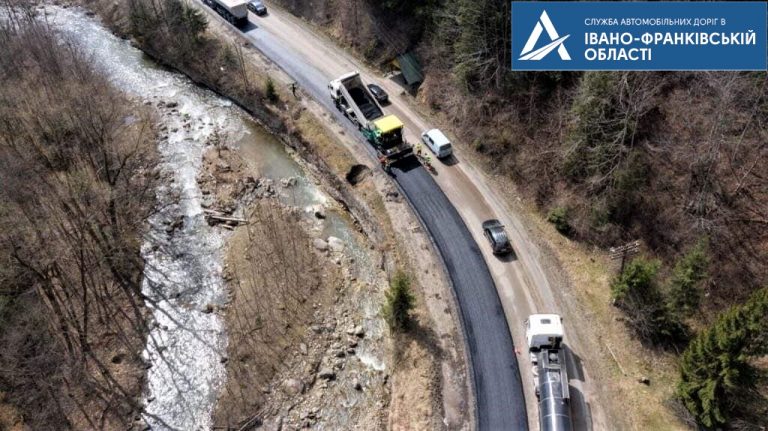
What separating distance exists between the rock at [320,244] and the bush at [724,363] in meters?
28.8

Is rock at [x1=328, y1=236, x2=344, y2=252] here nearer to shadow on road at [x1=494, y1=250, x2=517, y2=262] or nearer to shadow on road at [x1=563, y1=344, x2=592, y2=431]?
shadow on road at [x1=494, y1=250, x2=517, y2=262]

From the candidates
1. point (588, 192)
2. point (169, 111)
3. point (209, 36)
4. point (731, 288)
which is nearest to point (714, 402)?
point (731, 288)

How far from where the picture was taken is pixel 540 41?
43344 millimetres

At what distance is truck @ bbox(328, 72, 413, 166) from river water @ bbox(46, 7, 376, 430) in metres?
7.91

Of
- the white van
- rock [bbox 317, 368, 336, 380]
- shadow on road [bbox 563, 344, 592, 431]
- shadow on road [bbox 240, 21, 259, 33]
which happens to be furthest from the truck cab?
shadow on road [bbox 240, 21, 259, 33]

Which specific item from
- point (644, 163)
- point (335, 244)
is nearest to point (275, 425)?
point (335, 244)

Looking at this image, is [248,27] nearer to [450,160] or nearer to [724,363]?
[450,160]

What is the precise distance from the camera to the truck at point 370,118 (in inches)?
1978

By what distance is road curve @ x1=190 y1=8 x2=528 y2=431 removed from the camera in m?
35.0

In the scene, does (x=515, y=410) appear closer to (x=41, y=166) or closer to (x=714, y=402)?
(x=714, y=402)

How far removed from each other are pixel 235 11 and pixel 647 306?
6067 centimetres

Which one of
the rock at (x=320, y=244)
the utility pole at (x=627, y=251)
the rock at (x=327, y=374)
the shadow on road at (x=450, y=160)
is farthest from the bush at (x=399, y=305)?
the utility pole at (x=627, y=251)

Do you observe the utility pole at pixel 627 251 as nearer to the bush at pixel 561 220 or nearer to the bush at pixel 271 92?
the bush at pixel 561 220

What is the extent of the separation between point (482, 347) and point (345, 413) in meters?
11.1
